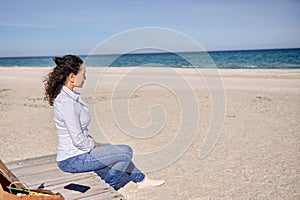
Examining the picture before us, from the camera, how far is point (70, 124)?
353cm

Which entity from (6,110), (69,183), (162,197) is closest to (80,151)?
(69,183)

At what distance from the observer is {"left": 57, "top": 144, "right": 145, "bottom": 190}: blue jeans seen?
3744mm

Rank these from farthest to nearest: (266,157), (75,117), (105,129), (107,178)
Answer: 1. (105,129)
2. (266,157)
3. (107,178)
4. (75,117)

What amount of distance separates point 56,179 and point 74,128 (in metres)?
0.60

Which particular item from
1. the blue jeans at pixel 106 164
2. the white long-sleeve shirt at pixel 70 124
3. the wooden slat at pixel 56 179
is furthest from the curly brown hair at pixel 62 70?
the wooden slat at pixel 56 179

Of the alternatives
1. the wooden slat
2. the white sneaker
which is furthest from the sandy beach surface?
the wooden slat

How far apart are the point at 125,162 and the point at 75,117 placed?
2.74 ft

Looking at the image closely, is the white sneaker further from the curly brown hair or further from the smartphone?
the curly brown hair

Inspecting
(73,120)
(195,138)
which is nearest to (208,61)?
(195,138)

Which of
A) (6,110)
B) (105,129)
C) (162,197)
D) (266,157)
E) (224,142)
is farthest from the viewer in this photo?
(6,110)

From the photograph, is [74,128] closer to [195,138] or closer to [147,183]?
[147,183]

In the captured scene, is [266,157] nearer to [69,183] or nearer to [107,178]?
[107,178]

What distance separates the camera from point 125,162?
3994mm

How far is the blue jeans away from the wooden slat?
96 millimetres
